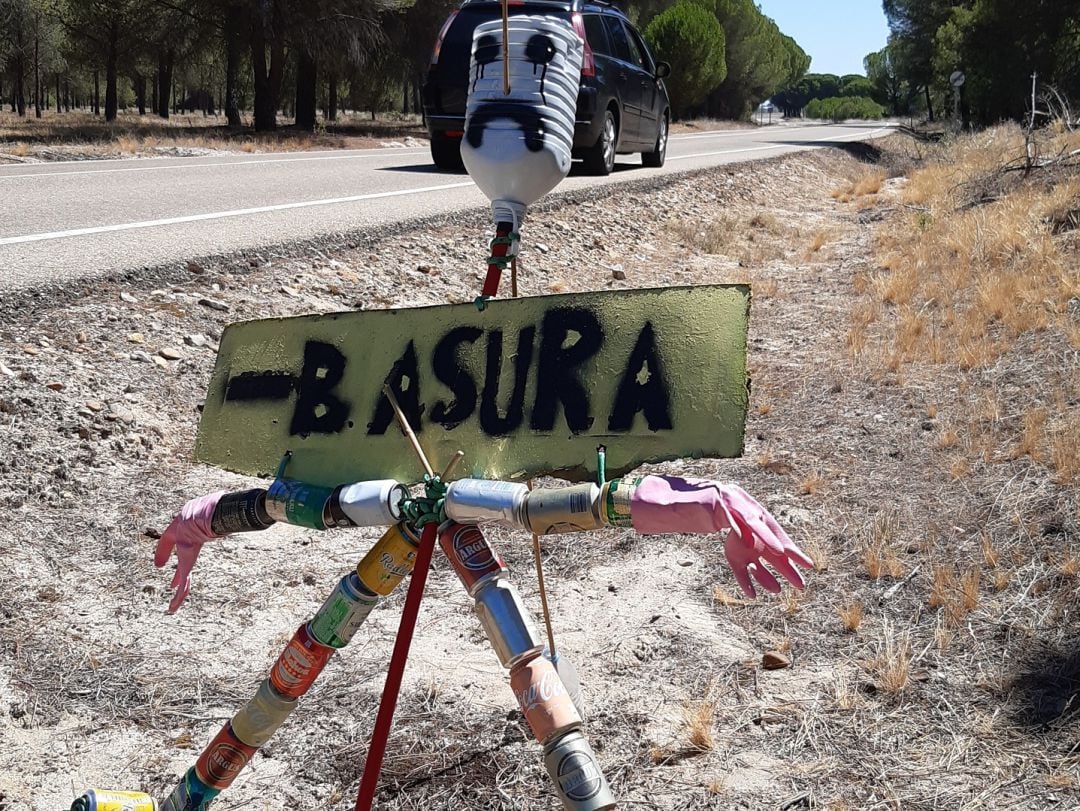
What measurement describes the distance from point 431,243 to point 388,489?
5645mm

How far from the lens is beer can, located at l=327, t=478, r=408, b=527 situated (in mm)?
1825

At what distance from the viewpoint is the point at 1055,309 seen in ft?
19.2

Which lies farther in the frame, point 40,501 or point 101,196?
point 101,196

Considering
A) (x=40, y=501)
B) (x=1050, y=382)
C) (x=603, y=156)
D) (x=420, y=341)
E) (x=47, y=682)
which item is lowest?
(x=47, y=682)

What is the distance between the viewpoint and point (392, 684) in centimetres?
175

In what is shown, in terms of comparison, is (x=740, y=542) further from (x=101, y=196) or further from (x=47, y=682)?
(x=101, y=196)

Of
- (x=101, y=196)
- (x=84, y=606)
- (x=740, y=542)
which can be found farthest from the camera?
(x=101, y=196)

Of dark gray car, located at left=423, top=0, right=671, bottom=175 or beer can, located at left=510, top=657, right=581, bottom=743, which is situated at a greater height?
dark gray car, located at left=423, top=0, right=671, bottom=175

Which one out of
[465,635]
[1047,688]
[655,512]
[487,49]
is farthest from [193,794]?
[1047,688]

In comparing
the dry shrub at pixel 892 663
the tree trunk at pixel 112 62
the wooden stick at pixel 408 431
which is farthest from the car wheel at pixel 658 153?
the tree trunk at pixel 112 62

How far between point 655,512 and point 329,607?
2.08 feet

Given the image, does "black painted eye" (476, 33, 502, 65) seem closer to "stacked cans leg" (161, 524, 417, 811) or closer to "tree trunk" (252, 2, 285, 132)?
"stacked cans leg" (161, 524, 417, 811)

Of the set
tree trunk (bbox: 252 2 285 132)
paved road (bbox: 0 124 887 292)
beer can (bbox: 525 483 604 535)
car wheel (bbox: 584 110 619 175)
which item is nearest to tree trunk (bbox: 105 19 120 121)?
tree trunk (bbox: 252 2 285 132)

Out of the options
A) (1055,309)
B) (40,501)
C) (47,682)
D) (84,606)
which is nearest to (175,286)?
(40,501)
